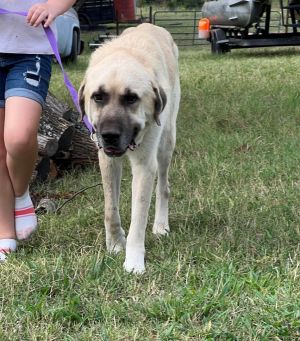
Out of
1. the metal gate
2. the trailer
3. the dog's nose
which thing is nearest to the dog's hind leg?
the dog's nose

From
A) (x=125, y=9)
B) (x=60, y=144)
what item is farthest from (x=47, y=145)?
(x=125, y=9)


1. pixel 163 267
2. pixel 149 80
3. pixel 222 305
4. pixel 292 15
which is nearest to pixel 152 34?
pixel 149 80

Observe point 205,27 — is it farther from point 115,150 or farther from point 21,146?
point 115,150

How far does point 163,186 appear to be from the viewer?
412 cm

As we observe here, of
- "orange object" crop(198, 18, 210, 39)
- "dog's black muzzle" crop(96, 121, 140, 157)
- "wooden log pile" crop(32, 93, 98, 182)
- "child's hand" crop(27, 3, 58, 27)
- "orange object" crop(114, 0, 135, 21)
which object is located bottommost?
"orange object" crop(114, 0, 135, 21)

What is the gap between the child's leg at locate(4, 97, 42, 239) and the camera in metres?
3.33

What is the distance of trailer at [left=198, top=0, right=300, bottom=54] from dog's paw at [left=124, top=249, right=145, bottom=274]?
13525 mm

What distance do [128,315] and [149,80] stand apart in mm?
1146

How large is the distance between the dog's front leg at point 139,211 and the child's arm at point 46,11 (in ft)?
2.76

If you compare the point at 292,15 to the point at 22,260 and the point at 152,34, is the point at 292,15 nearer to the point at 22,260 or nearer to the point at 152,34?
the point at 152,34

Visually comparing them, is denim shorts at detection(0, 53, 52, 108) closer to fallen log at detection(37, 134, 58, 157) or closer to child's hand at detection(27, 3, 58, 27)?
child's hand at detection(27, 3, 58, 27)

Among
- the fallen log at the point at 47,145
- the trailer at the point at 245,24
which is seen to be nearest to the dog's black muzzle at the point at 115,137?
the fallen log at the point at 47,145

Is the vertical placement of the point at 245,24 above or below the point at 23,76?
below

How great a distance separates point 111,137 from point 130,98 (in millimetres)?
225
